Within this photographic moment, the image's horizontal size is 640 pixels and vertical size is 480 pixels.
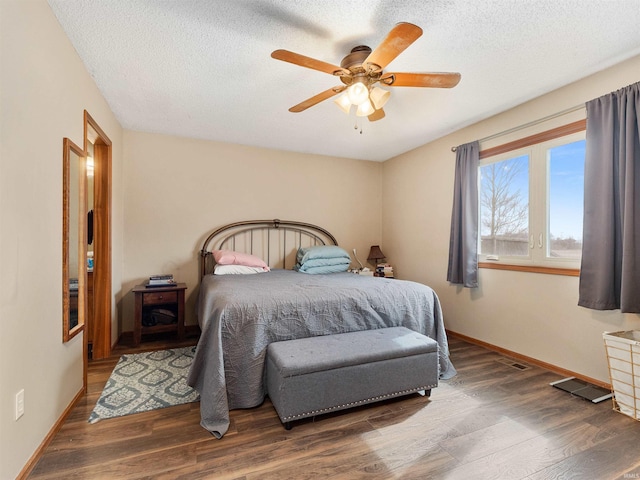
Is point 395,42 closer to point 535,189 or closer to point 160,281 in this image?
point 535,189

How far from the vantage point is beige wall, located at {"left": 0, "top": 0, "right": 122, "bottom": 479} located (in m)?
1.38

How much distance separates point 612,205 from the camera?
7.59 feet

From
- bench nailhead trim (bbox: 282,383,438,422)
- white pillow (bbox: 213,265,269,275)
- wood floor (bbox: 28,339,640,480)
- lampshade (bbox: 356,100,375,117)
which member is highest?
lampshade (bbox: 356,100,375,117)

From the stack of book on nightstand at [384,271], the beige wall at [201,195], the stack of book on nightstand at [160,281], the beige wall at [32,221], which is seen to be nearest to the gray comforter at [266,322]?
the beige wall at [32,221]

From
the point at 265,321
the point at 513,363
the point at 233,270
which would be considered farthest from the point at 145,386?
the point at 513,363

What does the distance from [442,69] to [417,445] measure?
2605mm

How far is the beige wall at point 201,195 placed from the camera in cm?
377

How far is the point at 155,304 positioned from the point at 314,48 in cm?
302

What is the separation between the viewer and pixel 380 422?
6.52 feet

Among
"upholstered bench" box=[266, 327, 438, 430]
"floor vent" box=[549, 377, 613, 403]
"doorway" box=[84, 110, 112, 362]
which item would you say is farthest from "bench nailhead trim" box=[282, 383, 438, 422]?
"doorway" box=[84, 110, 112, 362]

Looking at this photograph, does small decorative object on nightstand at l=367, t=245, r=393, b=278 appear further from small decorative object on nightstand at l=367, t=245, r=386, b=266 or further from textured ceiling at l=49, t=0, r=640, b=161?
textured ceiling at l=49, t=0, r=640, b=161

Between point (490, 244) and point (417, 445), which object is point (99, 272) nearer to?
point (417, 445)

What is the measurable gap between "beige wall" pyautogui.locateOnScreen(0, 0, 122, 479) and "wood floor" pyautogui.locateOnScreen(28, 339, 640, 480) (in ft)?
0.91

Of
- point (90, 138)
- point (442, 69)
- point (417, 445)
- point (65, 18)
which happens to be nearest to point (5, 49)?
point (65, 18)
